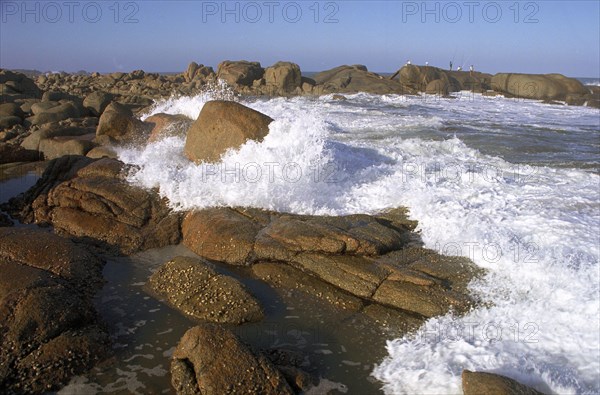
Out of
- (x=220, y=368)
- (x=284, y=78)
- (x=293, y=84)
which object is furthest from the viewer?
(x=293, y=84)

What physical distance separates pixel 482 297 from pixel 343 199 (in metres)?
2.81

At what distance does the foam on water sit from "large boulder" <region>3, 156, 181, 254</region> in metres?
0.35

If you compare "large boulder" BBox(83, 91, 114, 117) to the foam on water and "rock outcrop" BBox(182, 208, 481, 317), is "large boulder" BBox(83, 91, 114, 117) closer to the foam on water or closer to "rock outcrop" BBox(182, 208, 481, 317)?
the foam on water

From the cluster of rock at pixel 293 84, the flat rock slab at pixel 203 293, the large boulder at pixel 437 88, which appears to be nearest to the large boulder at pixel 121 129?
the flat rock slab at pixel 203 293

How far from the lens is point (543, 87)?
31703mm

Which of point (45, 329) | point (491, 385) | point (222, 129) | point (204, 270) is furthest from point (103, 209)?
point (491, 385)

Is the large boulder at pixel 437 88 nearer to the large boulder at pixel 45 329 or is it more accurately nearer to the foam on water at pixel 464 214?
the foam on water at pixel 464 214

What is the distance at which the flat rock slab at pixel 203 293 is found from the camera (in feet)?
14.4

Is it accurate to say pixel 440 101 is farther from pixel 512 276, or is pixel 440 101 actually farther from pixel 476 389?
pixel 476 389

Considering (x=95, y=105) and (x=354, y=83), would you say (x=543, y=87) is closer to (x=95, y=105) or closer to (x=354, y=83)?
(x=354, y=83)

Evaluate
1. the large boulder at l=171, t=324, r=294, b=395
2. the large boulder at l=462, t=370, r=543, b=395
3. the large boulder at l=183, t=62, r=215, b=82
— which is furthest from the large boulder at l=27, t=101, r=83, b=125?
the large boulder at l=183, t=62, r=215, b=82

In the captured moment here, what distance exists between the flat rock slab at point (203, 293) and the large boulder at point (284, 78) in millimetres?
28961

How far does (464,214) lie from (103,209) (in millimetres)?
4921

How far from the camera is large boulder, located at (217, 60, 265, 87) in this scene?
33.8 metres
